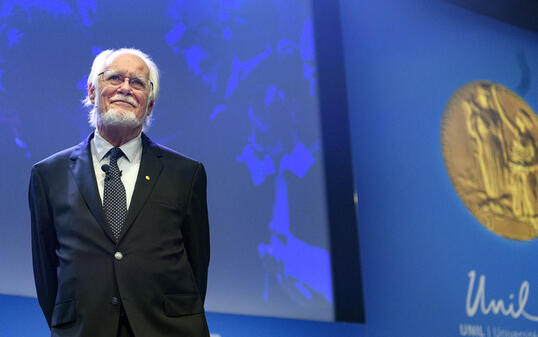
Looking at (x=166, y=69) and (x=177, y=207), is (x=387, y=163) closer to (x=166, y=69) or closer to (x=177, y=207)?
Result: (x=166, y=69)

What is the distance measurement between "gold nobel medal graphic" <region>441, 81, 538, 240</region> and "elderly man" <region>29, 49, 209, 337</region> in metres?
2.53

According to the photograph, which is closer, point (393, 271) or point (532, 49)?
point (393, 271)

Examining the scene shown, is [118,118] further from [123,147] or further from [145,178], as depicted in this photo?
[145,178]

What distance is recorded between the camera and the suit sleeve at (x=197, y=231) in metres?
1.88

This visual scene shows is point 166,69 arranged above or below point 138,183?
above

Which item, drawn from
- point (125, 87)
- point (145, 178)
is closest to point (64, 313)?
point (145, 178)

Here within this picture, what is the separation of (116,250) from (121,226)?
0.23 feet

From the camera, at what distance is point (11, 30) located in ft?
11.1

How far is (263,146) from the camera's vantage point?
3258 millimetres

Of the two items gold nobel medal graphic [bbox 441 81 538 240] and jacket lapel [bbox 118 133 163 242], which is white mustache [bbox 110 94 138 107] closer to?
jacket lapel [bbox 118 133 163 242]

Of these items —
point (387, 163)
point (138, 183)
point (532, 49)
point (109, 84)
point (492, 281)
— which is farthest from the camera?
point (532, 49)

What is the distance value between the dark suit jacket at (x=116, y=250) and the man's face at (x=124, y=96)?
0.34 feet

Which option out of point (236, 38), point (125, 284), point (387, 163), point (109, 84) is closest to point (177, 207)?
point (125, 284)

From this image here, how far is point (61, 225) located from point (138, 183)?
0.79 ft
